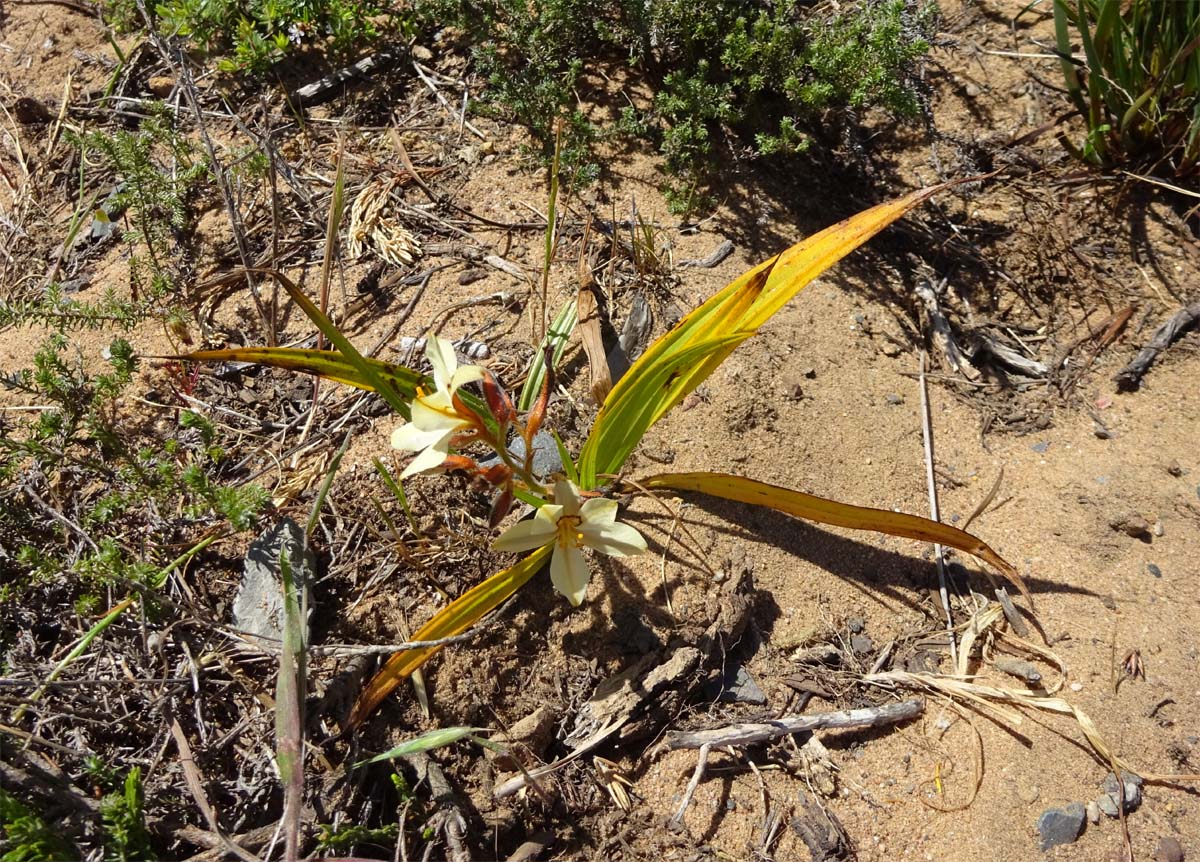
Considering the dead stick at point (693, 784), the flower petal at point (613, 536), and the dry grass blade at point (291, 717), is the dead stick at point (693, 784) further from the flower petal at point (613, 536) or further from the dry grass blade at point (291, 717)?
the dry grass blade at point (291, 717)

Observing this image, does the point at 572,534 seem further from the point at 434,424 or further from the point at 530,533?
the point at 434,424

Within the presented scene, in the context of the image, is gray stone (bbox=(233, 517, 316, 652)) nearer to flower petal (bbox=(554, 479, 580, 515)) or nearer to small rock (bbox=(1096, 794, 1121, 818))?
flower petal (bbox=(554, 479, 580, 515))

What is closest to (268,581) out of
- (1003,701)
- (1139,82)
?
(1003,701)

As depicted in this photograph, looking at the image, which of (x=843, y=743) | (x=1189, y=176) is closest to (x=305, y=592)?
(x=843, y=743)

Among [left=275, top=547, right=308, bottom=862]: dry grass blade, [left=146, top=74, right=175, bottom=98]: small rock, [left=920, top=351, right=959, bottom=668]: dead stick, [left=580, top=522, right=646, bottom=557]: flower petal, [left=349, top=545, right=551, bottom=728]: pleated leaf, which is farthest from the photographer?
[left=146, top=74, right=175, bottom=98]: small rock

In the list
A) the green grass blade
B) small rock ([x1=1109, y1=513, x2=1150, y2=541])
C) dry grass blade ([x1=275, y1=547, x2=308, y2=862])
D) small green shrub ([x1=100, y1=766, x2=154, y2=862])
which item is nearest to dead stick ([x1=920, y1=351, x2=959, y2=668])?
small rock ([x1=1109, y1=513, x2=1150, y2=541])
